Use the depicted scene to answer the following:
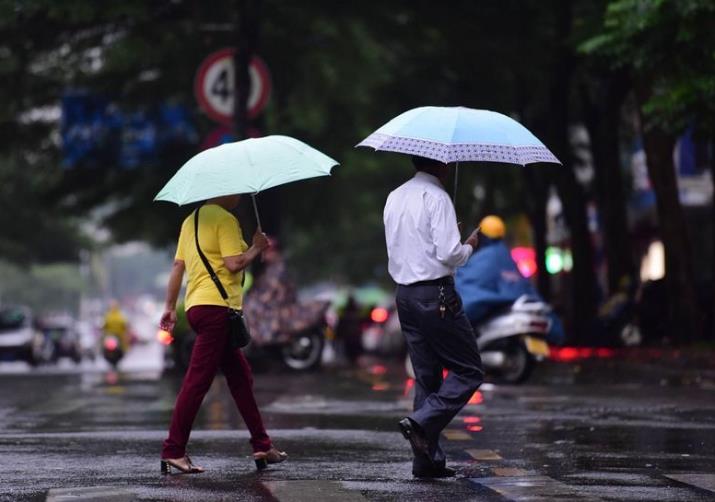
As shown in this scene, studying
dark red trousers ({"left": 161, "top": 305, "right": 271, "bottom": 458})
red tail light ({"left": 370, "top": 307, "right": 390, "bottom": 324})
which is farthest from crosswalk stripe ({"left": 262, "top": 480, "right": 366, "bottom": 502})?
red tail light ({"left": 370, "top": 307, "right": 390, "bottom": 324})

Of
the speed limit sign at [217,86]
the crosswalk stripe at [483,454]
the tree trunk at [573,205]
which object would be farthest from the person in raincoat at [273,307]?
the crosswalk stripe at [483,454]

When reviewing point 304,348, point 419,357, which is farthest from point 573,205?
point 419,357

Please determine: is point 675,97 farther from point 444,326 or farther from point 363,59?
point 363,59

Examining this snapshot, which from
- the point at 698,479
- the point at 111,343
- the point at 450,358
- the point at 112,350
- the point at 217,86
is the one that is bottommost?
the point at 698,479

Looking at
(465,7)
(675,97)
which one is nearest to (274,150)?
(675,97)

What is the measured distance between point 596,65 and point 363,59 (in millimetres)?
8530

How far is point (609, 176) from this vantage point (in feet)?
106

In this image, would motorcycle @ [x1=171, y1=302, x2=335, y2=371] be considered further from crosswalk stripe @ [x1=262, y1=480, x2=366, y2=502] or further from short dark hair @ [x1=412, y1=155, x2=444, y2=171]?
crosswalk stripe @ [x1=262, y1=480, x2=366, y2=502]

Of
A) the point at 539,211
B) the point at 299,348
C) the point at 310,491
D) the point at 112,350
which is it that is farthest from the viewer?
the point at 112,350

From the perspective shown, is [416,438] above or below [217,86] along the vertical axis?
below

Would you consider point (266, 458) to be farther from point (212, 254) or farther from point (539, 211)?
point (539, 211)

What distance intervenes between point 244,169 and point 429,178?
1.00 meters

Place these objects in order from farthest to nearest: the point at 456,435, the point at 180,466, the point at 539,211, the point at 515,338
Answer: the point at 539,211 → the point at 515,338 → the point at 456,435 → the point at 180,466

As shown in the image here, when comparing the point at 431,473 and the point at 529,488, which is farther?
the point at 431,473
